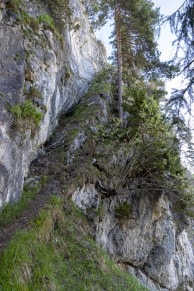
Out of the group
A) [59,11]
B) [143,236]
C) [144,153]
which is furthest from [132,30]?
[143,236]

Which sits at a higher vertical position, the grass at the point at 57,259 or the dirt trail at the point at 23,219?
the dirt trail at the point at 23,219

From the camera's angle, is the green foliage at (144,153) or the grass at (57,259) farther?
the green foliage at (144,153)

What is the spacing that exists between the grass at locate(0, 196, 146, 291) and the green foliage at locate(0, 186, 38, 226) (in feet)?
2.39

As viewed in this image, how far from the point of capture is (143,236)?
14867 millimetres

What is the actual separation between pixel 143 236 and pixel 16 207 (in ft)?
25.4

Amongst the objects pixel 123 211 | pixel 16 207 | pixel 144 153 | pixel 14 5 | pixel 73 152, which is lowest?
pixel 16 207

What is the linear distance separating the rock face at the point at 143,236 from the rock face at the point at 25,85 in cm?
293

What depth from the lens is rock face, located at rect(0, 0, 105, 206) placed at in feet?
29.5

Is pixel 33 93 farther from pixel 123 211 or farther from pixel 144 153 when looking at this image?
pixel 123 211

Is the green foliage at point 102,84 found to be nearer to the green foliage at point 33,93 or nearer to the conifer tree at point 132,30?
the conifer tree at point 132,30

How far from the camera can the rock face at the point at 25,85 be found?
8.99m

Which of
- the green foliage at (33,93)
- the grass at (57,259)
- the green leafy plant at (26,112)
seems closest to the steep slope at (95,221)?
the grass at (57,259)

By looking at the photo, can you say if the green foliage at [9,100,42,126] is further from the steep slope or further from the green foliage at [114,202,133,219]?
the green foliage at [114,202,133,219]

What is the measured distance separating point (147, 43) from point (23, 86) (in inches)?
473
